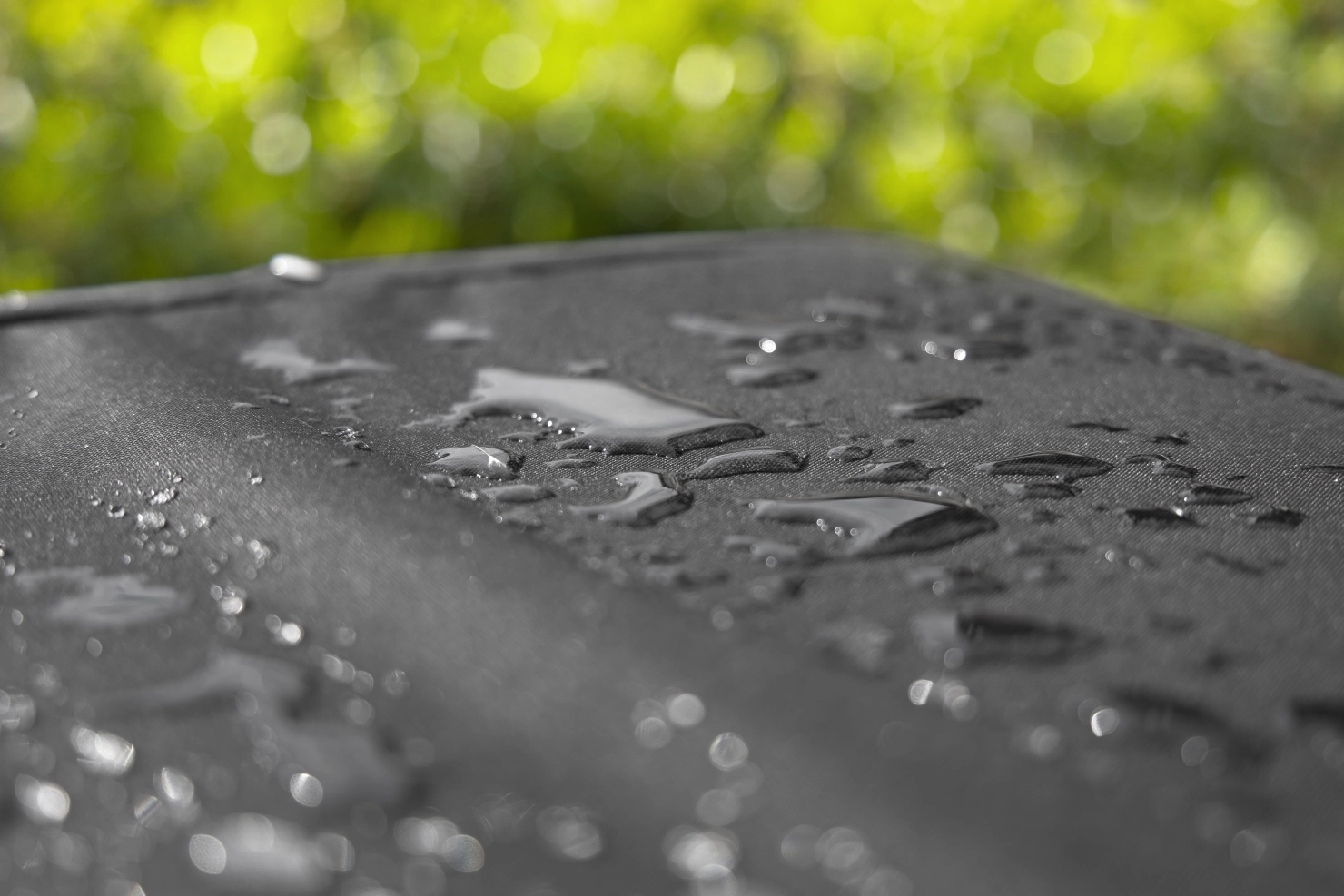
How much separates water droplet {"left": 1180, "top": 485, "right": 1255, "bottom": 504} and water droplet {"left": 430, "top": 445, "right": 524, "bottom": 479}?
0.54m

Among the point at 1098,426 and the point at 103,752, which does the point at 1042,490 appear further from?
the point at 103,752

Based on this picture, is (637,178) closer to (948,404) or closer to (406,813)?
(948,404)

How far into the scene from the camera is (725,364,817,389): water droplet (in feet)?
3.92

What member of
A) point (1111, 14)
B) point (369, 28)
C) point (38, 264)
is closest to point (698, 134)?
point (369, 28)

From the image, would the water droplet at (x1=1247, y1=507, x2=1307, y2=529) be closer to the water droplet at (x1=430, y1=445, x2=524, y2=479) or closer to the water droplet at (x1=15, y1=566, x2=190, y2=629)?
the water droplet at (x1=430, y1=445, x2=524, y2=479)

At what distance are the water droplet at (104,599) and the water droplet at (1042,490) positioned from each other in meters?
0.61

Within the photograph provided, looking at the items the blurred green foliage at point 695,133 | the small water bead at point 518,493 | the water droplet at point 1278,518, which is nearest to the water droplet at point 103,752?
the small water bead at point 518,493

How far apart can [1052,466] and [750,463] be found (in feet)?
0.83

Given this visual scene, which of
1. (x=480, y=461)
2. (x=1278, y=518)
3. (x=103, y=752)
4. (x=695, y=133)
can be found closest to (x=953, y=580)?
(x=1278, y=518)

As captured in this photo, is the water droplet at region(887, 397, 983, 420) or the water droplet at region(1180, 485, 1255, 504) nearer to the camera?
the water droplet at region(1180, 485, 1255, 504)

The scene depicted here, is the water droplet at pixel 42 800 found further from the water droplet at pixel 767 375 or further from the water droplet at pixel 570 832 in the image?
the water droplet at pixel 767 375

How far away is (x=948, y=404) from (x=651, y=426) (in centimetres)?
30

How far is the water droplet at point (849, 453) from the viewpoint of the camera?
3.22ft

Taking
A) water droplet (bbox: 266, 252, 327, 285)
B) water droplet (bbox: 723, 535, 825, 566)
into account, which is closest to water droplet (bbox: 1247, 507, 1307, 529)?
water droplet (bbox: 723, 535, 825, 566)
